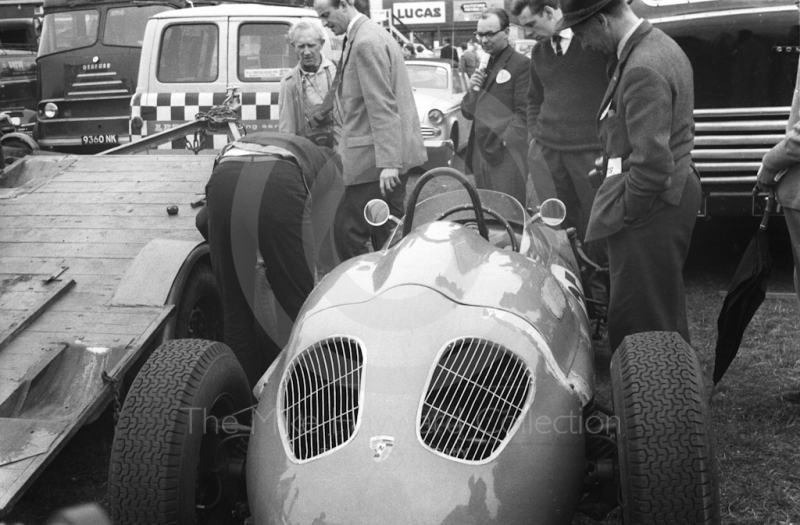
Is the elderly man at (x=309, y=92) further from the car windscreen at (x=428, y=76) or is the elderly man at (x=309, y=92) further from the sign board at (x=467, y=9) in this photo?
the sign board at (x=467, y=9)

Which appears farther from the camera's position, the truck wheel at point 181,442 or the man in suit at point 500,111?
the man in suit at point 500,111

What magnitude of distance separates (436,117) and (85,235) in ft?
23.5

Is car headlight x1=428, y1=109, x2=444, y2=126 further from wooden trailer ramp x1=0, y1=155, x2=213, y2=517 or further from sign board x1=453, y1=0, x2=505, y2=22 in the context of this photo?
sign board x1=453, y1=0, x2=505, y2=22

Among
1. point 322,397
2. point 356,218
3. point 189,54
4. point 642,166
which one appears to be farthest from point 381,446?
point 189,54

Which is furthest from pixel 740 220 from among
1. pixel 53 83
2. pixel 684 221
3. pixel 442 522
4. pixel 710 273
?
pixel 53 83

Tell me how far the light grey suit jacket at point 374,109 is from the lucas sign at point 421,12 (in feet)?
90.8

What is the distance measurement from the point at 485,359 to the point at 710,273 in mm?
4431

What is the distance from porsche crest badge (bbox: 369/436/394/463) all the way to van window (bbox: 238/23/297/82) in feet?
20.0

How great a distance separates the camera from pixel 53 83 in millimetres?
10164

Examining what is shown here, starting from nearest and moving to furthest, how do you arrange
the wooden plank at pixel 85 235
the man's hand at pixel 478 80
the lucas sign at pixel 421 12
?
the wooden plank at pixel 85 235, the man's hand at pixel 478 80, the lucas sign at pixel 421 12

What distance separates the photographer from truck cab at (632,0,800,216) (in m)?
5.80

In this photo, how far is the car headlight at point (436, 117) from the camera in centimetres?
1095

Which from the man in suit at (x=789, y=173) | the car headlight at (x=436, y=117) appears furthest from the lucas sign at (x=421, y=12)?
the man in suit at (x=789, y=173)

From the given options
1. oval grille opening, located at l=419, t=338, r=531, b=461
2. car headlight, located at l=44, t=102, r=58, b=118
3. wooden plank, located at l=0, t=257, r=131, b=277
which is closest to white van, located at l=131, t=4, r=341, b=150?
car headlight, located at l=44, t=102, r=58, b=118
